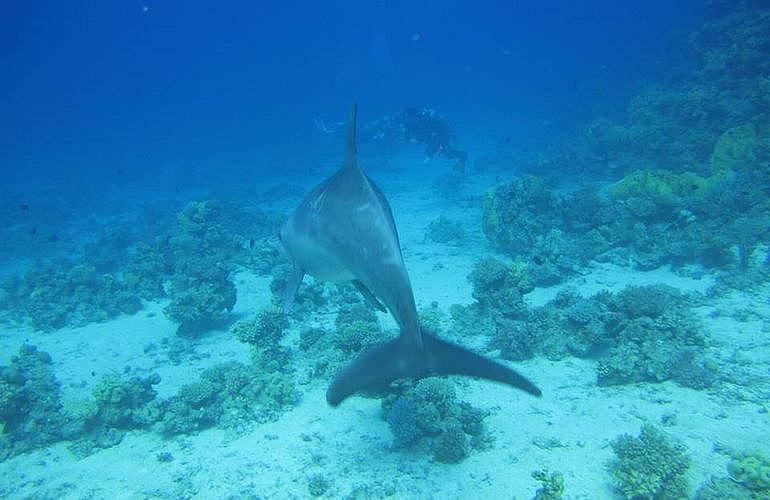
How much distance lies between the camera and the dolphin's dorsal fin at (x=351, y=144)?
13.8ft

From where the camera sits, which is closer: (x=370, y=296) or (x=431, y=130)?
(x=370, y=296)

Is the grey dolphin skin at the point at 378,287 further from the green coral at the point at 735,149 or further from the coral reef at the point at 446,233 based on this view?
the green coral at the point at 735,149

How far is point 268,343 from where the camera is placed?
7855mm

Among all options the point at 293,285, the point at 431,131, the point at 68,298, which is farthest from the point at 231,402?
the point at 431,131

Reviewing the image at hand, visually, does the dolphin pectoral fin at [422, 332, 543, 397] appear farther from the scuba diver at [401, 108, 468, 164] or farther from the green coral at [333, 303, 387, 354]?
the scuba diver at [401, 108, 468, 164]

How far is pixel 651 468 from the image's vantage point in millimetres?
4328

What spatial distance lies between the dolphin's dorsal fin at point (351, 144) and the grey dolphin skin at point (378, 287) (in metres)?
0.13

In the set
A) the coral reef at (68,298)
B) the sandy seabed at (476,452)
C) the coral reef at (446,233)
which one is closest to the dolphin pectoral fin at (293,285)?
the sandy seabed at (476,452)

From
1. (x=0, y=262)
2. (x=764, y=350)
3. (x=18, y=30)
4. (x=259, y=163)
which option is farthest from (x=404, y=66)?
(x=764, y=350)

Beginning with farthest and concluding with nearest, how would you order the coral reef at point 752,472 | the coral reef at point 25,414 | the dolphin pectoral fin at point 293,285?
1. the coral reef at point 25,414
2. the dolphin pectoral fin at point 293,285
3. the coral reef at point 752,472

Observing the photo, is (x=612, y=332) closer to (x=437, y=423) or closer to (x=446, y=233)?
(x=437, y=423)

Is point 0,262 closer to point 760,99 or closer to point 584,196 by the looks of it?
point 584,196

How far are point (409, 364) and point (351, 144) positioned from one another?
2.35 meters

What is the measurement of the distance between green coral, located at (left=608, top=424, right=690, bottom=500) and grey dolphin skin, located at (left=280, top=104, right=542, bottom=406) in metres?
2.67
